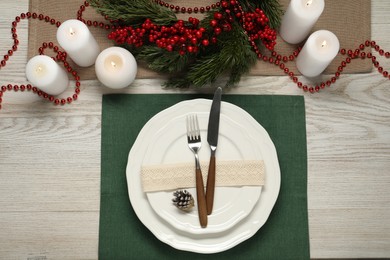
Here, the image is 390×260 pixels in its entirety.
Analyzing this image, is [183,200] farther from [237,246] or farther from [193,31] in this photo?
[193,31]

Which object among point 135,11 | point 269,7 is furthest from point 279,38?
point 135,11

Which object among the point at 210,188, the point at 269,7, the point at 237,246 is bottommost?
the point at 237,246

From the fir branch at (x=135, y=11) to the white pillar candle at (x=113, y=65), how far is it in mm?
68

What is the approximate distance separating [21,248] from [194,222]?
33cm

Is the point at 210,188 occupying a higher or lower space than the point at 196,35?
lower

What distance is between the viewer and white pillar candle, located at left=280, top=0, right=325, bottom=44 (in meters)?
0.81

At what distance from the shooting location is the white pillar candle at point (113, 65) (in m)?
0.81

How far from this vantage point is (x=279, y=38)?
895mm

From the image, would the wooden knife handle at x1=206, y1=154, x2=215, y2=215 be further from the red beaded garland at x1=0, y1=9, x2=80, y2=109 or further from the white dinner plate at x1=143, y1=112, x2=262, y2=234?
the red beaded garland at x1=0, y1=9, x2=80, y2=109

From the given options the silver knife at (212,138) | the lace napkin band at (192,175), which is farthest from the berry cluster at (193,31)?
the lace napkin band at (192,175)

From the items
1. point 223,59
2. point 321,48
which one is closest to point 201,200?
point 223,59

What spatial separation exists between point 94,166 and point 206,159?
0.72 ft

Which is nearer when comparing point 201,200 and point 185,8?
point 201,200

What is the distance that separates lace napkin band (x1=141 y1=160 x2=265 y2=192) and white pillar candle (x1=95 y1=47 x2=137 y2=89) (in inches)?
6.9
